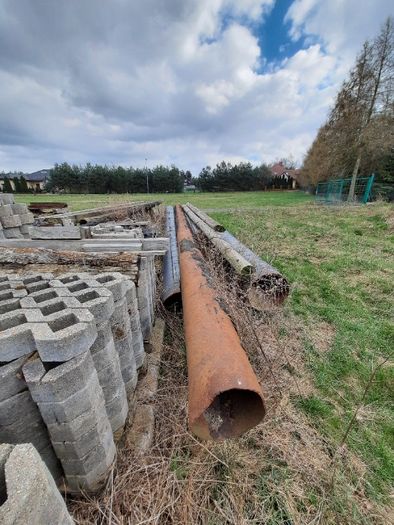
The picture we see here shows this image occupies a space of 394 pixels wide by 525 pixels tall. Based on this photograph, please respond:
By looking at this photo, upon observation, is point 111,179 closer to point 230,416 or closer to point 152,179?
point 152,179

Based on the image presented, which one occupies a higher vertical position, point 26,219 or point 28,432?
point 26,219

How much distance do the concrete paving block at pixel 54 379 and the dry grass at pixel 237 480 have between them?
2.38 feet

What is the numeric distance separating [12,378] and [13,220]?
3.69 m

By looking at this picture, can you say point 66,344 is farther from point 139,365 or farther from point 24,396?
point 139,365

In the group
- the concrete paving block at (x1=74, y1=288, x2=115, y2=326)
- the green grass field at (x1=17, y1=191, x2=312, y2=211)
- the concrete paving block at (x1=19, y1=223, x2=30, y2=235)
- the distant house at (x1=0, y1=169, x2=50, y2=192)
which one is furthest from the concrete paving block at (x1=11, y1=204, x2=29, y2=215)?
the distant house at (x1=0, y1=169, x2=50, y2=192)

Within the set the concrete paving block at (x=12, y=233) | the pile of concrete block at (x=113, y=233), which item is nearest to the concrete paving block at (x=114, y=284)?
the pile of concrete block at (x=113, y=233)

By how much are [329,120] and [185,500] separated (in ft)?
81.1

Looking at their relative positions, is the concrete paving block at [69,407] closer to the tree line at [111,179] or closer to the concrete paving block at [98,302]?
the concrete paving block at [98,302]

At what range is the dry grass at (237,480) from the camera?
1.42 metres

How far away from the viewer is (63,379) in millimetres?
1133

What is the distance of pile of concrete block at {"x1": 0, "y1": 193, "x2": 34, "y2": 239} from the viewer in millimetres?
3867

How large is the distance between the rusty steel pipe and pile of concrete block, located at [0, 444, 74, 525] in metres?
0.58

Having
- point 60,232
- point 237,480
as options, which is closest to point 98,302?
point 237,480

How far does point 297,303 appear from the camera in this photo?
3.82 meters
